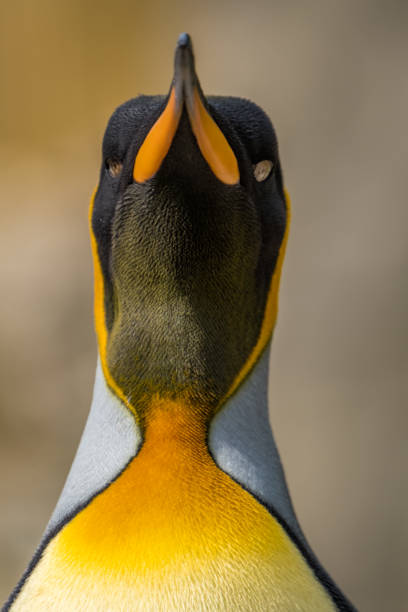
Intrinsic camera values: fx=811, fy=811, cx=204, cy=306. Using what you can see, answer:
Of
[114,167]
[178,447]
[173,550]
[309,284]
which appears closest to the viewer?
[173,550]

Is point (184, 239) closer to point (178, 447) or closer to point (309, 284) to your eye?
point (178, 447)

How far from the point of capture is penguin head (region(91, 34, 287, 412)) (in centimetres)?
105

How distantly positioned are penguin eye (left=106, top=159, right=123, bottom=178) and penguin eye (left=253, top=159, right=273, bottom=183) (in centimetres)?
21

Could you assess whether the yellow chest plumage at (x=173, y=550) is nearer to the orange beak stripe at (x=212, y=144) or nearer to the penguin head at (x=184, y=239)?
the penguin head at (x=184, y=239)

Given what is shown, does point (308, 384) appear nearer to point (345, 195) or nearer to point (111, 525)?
point (345, 195)

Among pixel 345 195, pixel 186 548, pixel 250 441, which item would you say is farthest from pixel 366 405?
pixel 186 548

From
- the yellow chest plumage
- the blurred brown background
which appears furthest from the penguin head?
the blurred brown background

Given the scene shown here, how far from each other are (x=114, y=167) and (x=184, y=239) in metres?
0.22

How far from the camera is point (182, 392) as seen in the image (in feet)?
Answer: 3.71

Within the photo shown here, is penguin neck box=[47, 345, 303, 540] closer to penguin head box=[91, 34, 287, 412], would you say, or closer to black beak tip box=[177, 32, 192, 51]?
penguin head box=[91, 34, 287, 412]

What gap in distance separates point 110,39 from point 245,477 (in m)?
3.68

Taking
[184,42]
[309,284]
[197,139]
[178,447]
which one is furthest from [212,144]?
[309,284]

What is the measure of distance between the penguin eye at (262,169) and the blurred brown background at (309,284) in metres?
2.24

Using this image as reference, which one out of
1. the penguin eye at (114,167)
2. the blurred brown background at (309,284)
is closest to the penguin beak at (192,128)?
the penguin eye at (114,167)
